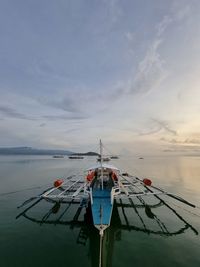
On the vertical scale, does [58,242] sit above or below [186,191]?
below

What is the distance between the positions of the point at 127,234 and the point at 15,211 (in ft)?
39.4

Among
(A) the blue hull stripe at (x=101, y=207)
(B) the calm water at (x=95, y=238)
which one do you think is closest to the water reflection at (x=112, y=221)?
(B) the calm water at (x=95, y=238)

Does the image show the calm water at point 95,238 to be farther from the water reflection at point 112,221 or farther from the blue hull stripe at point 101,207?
the blue hull stripe at point 101,207

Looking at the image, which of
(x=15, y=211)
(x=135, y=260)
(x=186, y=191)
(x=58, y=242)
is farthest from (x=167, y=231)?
(x=186, y=191)

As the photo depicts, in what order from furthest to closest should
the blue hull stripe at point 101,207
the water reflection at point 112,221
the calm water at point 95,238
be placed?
the water reflection at point 112,221 → the blue hull stripe at point 101,207 → the calm water at point 95,238

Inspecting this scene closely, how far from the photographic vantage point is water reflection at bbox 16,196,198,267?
49.4 ft

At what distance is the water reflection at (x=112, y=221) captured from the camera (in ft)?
49.4

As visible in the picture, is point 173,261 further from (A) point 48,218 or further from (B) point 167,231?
(A) point 48,218

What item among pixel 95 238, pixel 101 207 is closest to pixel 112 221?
pixel 95 238

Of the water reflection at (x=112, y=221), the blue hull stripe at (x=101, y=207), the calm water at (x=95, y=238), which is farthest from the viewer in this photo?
the water reflection at (x=112, y=221)

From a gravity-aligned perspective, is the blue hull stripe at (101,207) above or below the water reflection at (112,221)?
above

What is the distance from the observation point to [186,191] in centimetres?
3359

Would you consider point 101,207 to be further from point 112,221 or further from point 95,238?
point 112,221

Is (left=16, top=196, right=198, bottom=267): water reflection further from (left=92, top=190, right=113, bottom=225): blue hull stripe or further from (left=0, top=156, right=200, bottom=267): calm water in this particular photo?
(left=92, top=190, right=113, bottom=225): blue hull stripe
